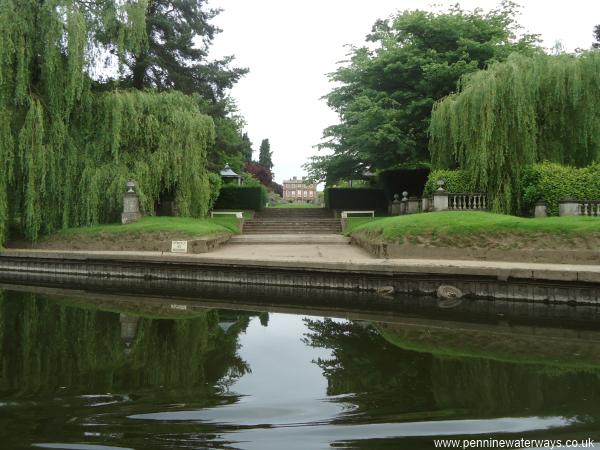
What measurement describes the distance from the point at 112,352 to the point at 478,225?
29.3 feet

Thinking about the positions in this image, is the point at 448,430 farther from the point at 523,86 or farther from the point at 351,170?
the point at 351,170

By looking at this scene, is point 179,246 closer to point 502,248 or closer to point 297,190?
point 502,248

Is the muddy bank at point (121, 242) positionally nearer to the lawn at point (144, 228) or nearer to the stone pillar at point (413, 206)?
the lawn at point (144, 228)

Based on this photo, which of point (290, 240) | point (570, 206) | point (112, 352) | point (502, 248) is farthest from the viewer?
point (290, 240)

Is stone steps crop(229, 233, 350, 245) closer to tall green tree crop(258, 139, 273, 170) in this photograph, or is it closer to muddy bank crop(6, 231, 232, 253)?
muddy bank crop(6, 231, 232, 253)

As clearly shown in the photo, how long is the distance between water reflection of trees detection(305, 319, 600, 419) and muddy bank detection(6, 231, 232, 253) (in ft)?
30.4

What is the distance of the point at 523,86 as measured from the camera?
42.8ft

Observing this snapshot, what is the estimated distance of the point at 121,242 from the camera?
1355 cm

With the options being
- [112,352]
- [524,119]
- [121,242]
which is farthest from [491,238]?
[121,242]

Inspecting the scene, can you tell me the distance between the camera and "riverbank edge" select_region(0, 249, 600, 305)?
26.0 ft

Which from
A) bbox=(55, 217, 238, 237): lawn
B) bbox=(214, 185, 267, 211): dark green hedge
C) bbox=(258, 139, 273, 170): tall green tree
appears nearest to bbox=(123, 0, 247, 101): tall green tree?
bbox=(214, 185, 267, 211): dark green hedge

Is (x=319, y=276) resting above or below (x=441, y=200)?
below

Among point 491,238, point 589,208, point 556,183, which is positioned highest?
point 556,183

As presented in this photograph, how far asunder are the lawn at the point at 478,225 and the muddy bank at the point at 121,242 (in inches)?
239
